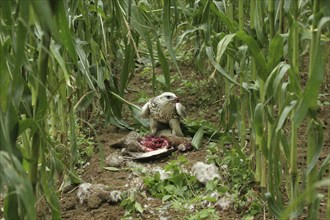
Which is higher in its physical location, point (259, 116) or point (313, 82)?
point (313, 82)

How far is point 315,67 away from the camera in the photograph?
4.57 ft

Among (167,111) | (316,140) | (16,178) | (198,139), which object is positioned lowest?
(198,139)

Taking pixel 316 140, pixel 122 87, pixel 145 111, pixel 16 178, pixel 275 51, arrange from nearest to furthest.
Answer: pixel 16 178, pixel 316 140, pixel 275 51, pixel 122 87, pixel 145 111

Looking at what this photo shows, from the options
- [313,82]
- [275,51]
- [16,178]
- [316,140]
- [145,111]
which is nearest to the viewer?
[16,178]

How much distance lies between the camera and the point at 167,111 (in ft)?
10.3

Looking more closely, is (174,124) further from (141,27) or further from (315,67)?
(315,67)

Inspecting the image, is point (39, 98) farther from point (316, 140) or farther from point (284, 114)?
point (316, 140)

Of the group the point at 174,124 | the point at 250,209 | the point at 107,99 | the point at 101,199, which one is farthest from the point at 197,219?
the point at 174,124

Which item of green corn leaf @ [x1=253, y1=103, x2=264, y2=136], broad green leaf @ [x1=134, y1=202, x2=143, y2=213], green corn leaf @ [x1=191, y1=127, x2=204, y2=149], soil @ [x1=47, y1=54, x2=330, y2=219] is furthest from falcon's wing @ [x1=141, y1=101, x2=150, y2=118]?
green corn leaf @ [x1=253, y1=103, x2=264, y2=136]

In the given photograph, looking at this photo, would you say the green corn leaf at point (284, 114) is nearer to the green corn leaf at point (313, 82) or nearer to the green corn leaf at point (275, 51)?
the green corn leaf at point (313, 82)

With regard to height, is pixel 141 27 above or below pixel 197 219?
above

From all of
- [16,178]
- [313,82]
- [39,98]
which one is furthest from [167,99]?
[16,178]

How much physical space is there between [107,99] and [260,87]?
78 centimetres

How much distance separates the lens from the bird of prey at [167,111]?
3.13 m
